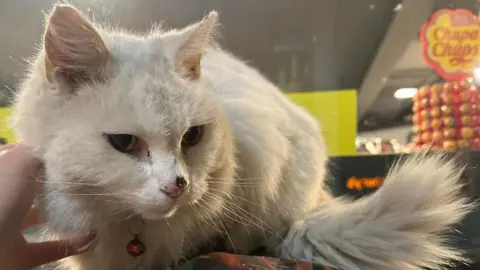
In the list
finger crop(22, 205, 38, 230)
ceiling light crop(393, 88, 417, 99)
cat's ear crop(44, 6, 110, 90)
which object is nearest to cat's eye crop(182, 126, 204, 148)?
cat's ear crop(44, 6, 110, 90)

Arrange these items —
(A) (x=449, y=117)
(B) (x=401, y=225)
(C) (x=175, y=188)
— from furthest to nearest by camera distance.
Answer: (A) (x=449, y=117) → (B) (x=401, y=225) → (C) (x=175, y=188)

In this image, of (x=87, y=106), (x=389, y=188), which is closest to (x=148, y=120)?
(x=87, y=106)

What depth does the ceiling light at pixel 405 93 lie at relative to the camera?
127 centimetres

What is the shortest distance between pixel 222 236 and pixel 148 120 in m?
0.31

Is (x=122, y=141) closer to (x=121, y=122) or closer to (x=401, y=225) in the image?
(x=121, y=122)

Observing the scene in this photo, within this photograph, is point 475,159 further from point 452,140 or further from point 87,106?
point 87,106

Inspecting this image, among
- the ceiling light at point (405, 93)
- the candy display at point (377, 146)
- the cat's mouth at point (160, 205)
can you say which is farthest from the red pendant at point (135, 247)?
the ceiling light at point (405, 93)

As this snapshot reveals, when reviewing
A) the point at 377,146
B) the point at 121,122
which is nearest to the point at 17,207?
the point at 121,122

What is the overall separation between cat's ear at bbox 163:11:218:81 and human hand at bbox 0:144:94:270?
22 cm

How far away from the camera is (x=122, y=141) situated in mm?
590

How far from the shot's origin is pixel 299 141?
88 cm

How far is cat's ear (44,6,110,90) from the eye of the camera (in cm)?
59

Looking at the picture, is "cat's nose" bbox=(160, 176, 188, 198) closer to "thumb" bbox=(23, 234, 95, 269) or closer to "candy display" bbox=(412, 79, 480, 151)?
"thumb" bbox=(23, 234, 95, 269)

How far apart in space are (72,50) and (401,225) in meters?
0.48
